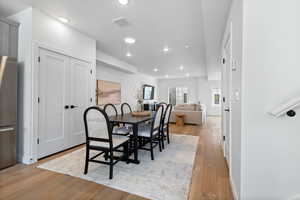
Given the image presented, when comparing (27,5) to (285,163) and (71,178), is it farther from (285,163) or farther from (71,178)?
(285,163)

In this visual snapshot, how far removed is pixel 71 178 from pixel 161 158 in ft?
4.86

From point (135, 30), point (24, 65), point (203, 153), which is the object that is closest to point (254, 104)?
point (203, 153)

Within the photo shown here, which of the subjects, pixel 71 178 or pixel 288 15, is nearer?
pixel 288 15

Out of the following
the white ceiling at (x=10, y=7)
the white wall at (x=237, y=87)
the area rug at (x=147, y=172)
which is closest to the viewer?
the white wall at (x=237, y=87)

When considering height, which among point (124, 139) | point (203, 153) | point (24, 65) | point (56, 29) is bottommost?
point (203, 153)

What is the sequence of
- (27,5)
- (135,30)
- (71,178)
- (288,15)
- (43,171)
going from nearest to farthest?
(288,15), (71,178), (43,171), (27,5), (135,30)

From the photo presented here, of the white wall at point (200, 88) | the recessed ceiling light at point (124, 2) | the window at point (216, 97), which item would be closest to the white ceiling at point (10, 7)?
the recessed ceiling light at point (124, 2)

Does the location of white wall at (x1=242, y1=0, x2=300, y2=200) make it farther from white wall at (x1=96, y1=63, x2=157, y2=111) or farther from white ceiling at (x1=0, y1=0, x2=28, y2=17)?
white wall at (x1=96, y1=63, x2=157, y2=111)

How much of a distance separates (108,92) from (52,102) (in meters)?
2.95

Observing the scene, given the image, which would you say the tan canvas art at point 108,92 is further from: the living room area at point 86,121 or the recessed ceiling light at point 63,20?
the recessed ceiling light at point 63,20

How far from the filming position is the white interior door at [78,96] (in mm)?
3285

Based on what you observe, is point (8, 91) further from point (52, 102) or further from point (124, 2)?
point (124, 2)

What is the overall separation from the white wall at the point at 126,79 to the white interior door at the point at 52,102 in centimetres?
232

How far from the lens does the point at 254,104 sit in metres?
1.33
